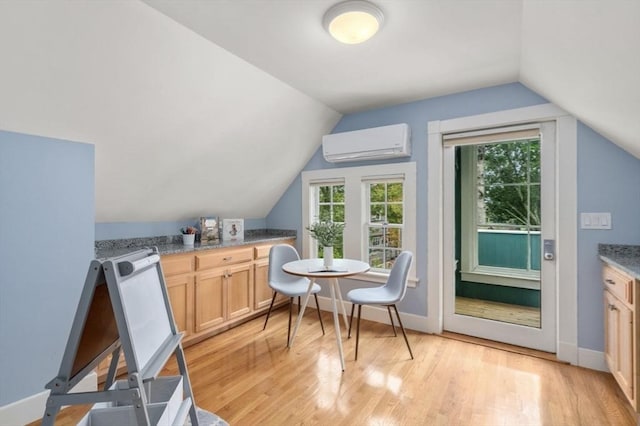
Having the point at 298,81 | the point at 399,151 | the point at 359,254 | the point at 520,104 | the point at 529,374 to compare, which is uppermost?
the point at 298,81

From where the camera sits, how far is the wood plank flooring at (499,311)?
9.40 feet

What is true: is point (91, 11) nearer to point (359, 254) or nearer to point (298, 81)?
point (298, 81)

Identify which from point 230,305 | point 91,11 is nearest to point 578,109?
point 91,11

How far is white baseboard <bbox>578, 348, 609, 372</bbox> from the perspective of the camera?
238cm

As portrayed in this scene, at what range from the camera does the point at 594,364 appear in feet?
7.91

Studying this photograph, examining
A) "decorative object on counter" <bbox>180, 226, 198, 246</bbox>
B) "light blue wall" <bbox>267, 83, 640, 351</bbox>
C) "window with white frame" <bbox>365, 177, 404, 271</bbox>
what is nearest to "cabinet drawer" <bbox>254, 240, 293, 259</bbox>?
"decorative object on counter" <bbox>180, 226, 198, 246</bbox>

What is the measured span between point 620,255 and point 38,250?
3.94 metres

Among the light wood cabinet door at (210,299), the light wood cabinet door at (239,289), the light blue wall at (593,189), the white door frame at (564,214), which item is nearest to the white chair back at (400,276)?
the white door frame at (564,214)

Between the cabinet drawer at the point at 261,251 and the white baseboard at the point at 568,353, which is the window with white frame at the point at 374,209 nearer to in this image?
the cabinet drawer at the point at 261,251

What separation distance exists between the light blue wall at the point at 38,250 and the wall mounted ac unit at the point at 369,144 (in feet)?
7.44

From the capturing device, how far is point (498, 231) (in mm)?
3084

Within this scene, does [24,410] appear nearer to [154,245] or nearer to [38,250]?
[38,250]

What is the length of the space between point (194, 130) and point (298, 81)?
3.29 ft

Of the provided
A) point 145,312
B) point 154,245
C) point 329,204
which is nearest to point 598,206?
point 329,204
